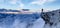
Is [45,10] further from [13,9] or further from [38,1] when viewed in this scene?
[13,9]

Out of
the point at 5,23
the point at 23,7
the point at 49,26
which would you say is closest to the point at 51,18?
the point at 49,26

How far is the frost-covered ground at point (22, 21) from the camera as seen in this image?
8.48ft

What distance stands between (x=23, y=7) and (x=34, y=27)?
37cm

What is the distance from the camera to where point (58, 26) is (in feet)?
8.41

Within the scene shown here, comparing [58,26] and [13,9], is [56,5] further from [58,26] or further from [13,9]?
[13,9]

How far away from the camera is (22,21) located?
2.58 metres

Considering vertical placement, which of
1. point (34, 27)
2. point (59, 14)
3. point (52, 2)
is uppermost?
→ point (52, 2)

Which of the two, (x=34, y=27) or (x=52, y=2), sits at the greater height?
(x=52, y=2)

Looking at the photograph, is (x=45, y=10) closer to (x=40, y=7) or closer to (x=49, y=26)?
(x=40, y=7)

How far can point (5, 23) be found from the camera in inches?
102

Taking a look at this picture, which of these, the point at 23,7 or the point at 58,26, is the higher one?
the point at 23,7

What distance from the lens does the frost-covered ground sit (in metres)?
2.58

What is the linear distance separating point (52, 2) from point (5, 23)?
818mm

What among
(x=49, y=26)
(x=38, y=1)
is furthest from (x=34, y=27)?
(x=38, y=1)
